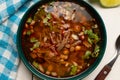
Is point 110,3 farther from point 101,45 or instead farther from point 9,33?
point 9,33

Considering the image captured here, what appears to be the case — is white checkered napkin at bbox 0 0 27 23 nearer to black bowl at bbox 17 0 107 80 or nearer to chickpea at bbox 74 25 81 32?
black bowl at bbox 17 0 107 80

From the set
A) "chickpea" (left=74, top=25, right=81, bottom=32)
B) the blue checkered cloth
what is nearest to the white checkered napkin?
the blue checkered cloth

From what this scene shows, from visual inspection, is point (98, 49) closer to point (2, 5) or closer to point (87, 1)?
point (87, 1)

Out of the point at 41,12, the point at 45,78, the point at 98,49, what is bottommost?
the point at 45,78

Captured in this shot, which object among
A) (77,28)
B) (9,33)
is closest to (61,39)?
(77,28)

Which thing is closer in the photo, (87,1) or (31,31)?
(31,31)

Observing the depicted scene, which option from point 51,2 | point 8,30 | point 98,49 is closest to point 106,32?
point 98,49

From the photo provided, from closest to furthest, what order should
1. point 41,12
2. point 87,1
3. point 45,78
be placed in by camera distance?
point 45,78, point 41,12, point 87,1
